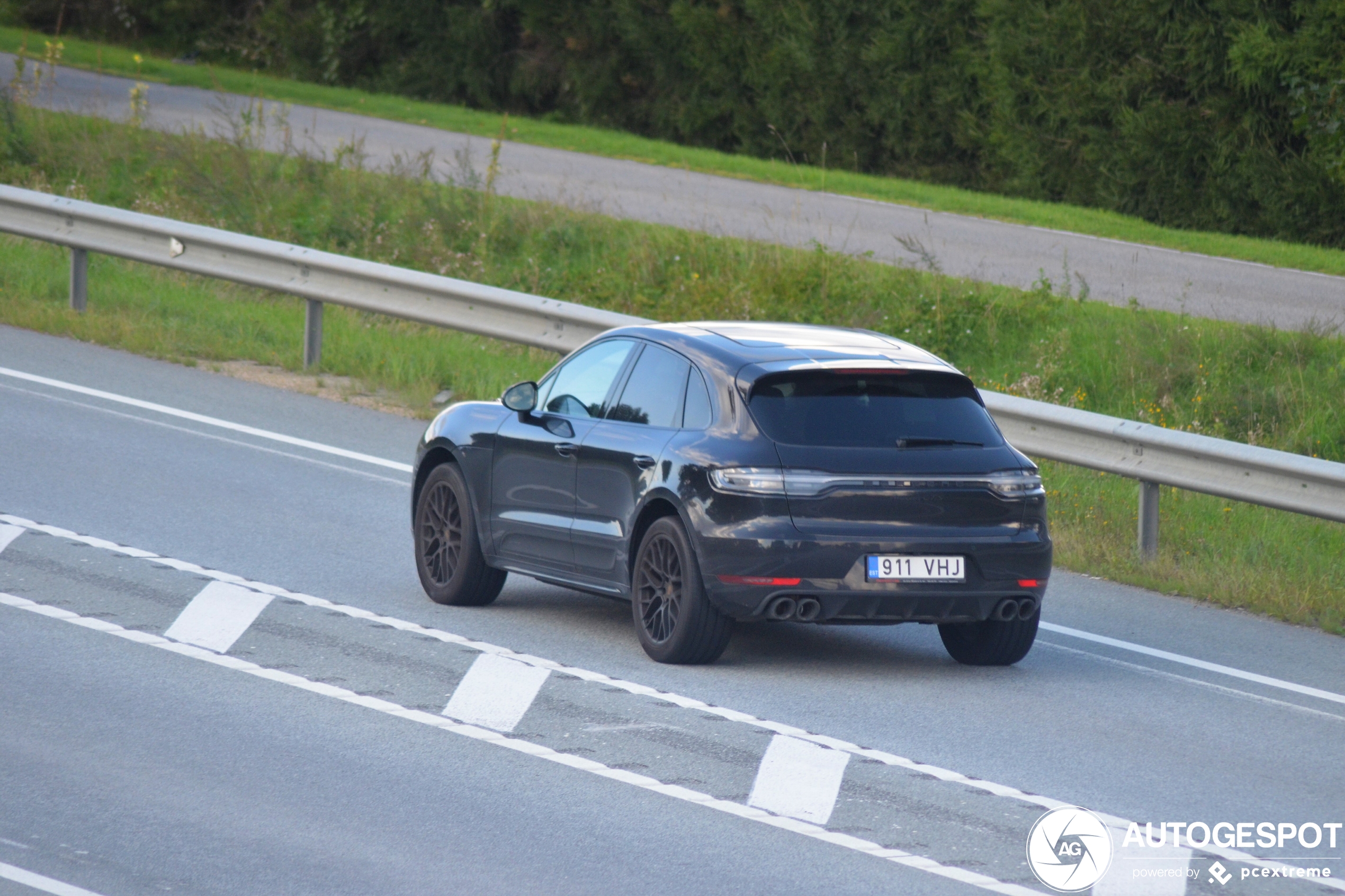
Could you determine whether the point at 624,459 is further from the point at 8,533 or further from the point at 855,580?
the point at 8,533

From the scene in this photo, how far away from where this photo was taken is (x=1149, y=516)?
1162 cm

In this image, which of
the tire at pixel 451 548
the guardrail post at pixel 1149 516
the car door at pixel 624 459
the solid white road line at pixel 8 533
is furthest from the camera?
the guardrail post at pixel 1149 516

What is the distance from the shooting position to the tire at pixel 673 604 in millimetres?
8391

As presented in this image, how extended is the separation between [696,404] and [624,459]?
443 millimetres

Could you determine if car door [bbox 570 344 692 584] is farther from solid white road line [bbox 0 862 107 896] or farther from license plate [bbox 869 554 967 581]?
solid white road line [bbox 0 862 107 896]

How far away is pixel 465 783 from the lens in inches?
268

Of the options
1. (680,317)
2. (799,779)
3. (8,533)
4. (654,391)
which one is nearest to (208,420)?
(8,533)

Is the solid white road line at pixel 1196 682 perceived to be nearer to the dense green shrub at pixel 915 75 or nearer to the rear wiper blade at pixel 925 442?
the rear wiper blade at pixel 925 442

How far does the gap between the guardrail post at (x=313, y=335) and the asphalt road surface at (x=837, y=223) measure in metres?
5.63

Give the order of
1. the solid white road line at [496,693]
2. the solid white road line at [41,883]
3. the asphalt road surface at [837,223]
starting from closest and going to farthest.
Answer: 1. the solid white road line at [41,883]
2. the solid white road line at [496,693]
3. the asphalt road surface at [837,223]

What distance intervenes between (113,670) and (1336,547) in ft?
24.7

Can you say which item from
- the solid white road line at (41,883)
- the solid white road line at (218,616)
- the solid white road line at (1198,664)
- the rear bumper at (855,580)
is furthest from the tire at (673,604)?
the solid white road line at (41,883)

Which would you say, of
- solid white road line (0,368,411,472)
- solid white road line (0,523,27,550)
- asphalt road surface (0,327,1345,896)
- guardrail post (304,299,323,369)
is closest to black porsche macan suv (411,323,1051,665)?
asphalt road surface (0,327,1345,896)

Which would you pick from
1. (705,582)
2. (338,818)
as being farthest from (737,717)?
(338,818)
